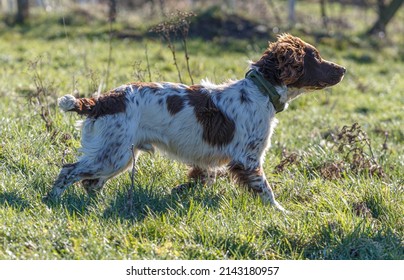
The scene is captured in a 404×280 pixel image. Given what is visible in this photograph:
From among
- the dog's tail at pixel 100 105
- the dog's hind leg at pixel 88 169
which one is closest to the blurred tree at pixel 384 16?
the dog's tail at pixel 100 105

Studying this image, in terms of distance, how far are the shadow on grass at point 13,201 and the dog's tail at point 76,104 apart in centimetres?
75

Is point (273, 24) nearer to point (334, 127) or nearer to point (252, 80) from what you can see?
point (334, 127)

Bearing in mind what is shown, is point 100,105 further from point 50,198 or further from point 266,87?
point 266,87

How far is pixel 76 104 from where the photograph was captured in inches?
207

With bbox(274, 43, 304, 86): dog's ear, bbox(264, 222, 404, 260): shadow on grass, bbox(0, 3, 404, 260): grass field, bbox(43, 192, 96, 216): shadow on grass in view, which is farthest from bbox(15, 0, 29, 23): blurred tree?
bbox(264, 222, 404, 260): shadow on grass

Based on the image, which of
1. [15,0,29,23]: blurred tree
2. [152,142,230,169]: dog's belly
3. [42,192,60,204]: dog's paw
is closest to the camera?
[42,192,60,204]: dog's paw

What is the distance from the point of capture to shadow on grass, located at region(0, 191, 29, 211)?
491 cm

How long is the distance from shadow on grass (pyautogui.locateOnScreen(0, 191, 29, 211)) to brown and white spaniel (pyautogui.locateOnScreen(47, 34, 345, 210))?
254mm

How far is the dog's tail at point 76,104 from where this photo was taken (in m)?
5.22

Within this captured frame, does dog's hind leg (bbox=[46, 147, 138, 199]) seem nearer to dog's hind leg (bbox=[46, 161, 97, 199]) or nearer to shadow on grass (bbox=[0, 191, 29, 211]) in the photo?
dog's hind leg (bbox=[46, 161, 97, 199])

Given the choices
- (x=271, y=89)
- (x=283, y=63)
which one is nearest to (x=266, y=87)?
(x=271, y=89)

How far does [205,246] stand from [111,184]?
131 cm

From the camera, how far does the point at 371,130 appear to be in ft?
29.4

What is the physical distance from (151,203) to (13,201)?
101 centimetres
